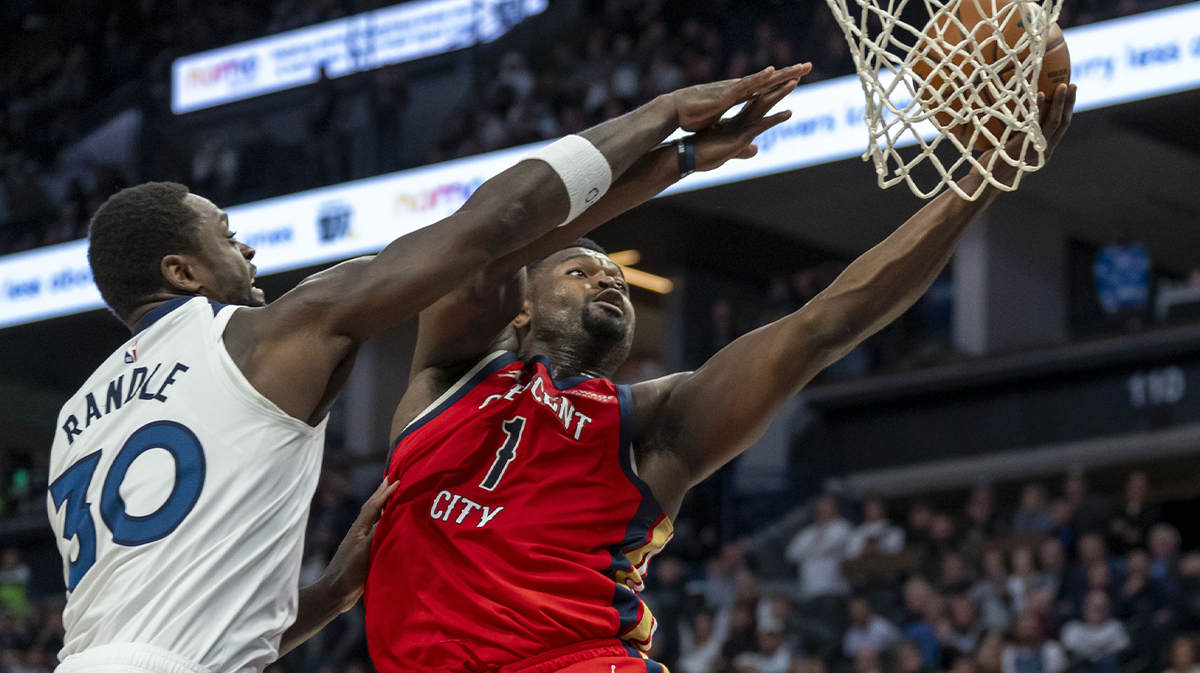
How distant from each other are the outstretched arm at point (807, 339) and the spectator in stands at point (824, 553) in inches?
310

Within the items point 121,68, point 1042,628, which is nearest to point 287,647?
point 1042,628

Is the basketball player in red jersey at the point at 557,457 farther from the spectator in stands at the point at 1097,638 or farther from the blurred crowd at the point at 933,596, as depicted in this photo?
the spectator in stands at the point at 1097,638

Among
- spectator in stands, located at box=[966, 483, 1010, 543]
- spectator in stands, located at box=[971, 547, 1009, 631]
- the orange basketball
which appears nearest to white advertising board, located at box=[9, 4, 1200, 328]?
spectator in stands, located at box=[966, 483, 1010, 543]

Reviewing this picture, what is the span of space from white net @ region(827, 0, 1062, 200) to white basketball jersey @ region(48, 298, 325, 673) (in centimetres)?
159

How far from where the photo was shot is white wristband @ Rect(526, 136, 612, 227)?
3098 millimetres

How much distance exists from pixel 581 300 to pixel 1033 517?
795cm

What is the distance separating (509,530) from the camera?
139 inches

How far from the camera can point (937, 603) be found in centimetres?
1011

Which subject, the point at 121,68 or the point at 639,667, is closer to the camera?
the point at 639,667

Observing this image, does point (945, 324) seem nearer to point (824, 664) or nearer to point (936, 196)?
point (824, 664)

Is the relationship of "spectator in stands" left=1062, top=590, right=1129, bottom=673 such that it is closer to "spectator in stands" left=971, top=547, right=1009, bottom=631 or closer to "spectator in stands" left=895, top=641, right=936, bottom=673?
"spectator in stands" left=971, top=547, right=1009, bottom=631

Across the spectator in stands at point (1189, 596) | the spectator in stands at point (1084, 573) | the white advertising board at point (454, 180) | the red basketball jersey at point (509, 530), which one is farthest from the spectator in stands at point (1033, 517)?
the red basketball jersey at point (509, 530)

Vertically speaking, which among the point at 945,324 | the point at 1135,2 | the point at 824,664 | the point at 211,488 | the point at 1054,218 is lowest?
the point at 824,664

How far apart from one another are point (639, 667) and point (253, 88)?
16.8 m
